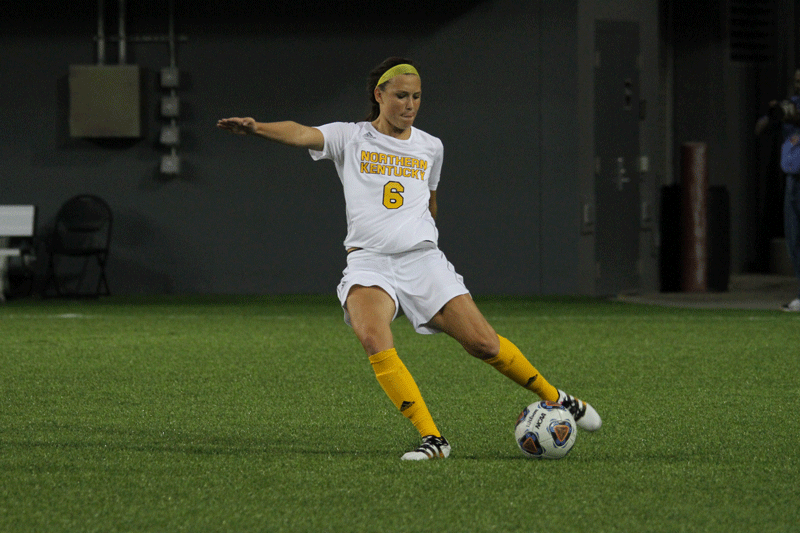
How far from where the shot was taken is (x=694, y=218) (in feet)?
41.5

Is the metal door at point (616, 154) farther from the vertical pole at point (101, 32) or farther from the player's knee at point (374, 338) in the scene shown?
the player's knee at point (374, 338)

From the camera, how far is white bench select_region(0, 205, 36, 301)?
1158 centimetres

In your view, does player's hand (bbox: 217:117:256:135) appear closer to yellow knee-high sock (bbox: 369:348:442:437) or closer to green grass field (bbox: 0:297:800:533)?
yellow knee-high sock (bbox: 369:348:442:437)

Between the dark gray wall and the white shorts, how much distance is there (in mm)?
7863

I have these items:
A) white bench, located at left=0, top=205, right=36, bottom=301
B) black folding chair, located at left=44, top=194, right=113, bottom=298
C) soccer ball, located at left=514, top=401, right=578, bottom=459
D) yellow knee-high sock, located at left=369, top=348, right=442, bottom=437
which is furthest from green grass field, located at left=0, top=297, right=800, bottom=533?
black folding chair, located at left=44, top=194, right=113, bottom=298

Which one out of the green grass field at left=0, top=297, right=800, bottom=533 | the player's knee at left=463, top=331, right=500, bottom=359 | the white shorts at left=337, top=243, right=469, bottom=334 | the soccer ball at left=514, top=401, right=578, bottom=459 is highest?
the white shorts at left=337, top=243, right=469, bottom=334

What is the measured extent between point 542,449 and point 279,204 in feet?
28.2

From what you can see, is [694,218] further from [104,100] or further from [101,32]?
[101,32]

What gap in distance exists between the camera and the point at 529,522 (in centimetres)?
332

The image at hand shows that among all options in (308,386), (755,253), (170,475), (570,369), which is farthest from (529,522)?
(755,253)

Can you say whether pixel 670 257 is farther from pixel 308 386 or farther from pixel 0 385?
pixel 0 385

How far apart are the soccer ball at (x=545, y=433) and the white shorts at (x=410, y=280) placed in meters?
0.52

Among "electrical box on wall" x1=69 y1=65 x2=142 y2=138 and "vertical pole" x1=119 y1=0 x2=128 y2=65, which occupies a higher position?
"vertical pole" x1=119 y1=0 x2=128 y2=65

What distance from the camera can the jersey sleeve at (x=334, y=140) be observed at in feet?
14.7
